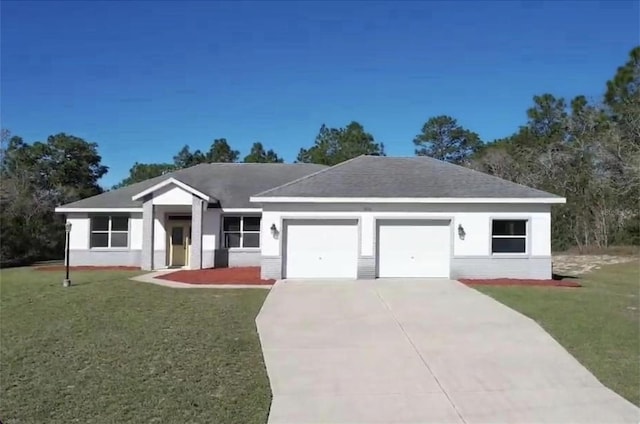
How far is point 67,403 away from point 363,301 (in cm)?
818

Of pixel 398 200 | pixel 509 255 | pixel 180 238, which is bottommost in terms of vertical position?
pixel 509 255

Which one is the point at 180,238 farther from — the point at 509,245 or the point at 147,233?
the point at 509,245

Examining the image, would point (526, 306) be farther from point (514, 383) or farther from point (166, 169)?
point (166, 169)

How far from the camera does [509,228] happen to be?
18.5m

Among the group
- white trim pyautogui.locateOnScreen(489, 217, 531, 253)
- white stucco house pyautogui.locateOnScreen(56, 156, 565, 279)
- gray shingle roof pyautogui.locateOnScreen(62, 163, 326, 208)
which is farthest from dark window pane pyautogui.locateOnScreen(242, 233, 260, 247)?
white trim pyautogui.locateOnScreen(489, 217, 531, 253)

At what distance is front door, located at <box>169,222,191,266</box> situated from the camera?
24172 millimetres

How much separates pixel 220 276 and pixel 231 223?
15.4 ft

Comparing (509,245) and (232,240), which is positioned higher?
(509,245)

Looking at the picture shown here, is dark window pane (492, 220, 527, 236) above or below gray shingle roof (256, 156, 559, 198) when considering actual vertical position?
below

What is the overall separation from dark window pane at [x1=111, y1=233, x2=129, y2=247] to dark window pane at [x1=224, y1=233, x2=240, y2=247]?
15.6 ft

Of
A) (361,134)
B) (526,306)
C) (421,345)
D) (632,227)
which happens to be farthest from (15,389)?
(361,134)

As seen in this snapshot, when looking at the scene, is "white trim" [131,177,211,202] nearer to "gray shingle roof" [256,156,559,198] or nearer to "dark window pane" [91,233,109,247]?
"dark window pane" [91,233,109,247]

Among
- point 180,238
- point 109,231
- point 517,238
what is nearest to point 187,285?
point 180,238

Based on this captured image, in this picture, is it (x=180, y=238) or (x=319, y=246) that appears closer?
(x=319, y=246)
